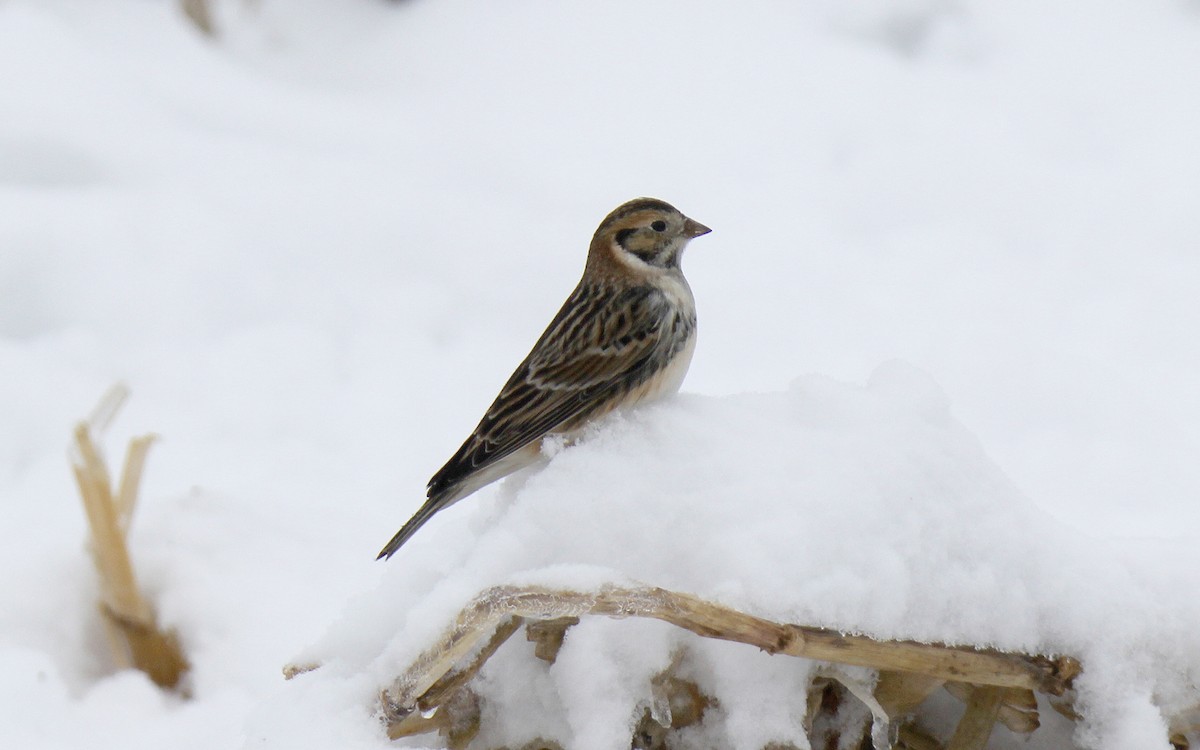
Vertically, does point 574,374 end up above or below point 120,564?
above

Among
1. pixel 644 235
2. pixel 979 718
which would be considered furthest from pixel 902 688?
pixel 644 235

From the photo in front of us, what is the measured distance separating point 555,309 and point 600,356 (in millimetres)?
2408

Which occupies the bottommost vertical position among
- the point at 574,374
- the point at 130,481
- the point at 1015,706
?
the point at 1015,706

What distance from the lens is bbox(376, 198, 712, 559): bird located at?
3.42 m

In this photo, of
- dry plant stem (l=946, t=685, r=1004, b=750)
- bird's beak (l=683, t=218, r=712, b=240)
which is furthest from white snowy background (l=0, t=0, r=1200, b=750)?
bird's beak (l=683, t=218, r=712, b=240)

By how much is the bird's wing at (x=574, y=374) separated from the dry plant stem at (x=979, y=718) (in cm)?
142

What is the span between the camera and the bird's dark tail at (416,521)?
123 inches

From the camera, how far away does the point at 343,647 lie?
8.38ft

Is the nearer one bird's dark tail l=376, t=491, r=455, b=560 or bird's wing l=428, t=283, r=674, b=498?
bird's dark tail l=376, t=491, r=455, b=560

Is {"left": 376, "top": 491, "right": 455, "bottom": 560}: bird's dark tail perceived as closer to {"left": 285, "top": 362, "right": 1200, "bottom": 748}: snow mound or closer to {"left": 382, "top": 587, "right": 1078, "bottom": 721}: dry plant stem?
{"left": 285, "top": 362, "right": 1200, "bottom": 748}: snow mound

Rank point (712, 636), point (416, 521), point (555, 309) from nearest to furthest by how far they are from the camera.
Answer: point (712, 636), point (416, 521), point (555, 309)

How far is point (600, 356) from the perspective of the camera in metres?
3.55

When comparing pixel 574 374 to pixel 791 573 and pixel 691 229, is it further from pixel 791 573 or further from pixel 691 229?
pixel 791 573

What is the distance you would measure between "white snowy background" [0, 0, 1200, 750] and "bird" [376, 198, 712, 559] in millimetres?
464
